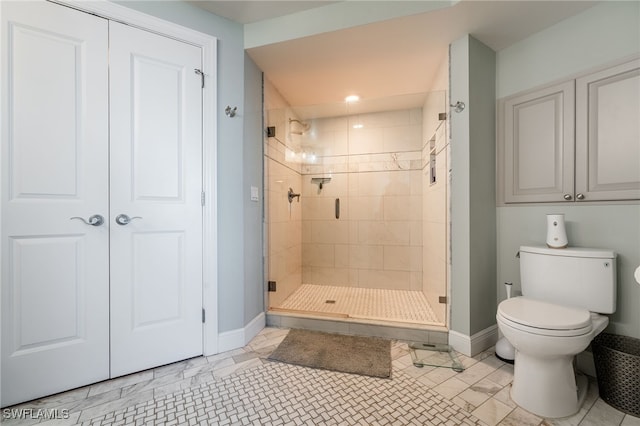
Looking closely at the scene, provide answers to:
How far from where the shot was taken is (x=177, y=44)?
1.63 m

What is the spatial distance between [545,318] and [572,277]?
42 cm

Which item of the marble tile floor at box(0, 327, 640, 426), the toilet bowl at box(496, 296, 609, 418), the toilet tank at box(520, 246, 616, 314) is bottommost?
the marble tile floor at box(0, 327, 640, 426)

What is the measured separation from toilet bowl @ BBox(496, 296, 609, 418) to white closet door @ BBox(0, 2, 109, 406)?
219 centimetres

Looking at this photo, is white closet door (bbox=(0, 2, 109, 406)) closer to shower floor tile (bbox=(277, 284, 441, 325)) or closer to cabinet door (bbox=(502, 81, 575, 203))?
shower floor tile (bbox=(277, 284, 441, 325))

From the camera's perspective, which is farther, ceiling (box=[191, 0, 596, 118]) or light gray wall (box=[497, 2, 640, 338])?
ceiling (box=[191, 0, 596, 118])

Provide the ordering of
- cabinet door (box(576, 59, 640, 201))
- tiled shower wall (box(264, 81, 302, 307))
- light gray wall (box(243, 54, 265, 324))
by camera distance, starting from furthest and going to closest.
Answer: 1. tiled shower wall (box(264, 81, 302, 307))
2. light gray wall (box(243, 54, 265, 324))
3. cabinet door (box(576, 59, 640, 201))

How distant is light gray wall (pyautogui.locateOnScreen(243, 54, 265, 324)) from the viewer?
1.91m

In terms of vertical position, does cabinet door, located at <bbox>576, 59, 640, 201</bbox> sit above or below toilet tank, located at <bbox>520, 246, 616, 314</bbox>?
above

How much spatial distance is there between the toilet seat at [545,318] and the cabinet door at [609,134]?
0.70m

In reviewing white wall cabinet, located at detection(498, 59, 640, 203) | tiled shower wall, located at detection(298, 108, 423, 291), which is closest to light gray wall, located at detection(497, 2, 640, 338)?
white wall cabinet, located at detection(498, 59, 640, 203)

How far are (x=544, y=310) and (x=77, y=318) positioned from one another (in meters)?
2.48

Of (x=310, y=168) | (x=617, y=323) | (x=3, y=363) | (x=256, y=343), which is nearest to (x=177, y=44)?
(x=310, y=168)

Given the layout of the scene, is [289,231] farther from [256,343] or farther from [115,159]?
[115,159]

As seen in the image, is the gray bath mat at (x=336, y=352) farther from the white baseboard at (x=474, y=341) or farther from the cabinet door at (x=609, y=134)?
the cabinet door at (x=609, y=134)
